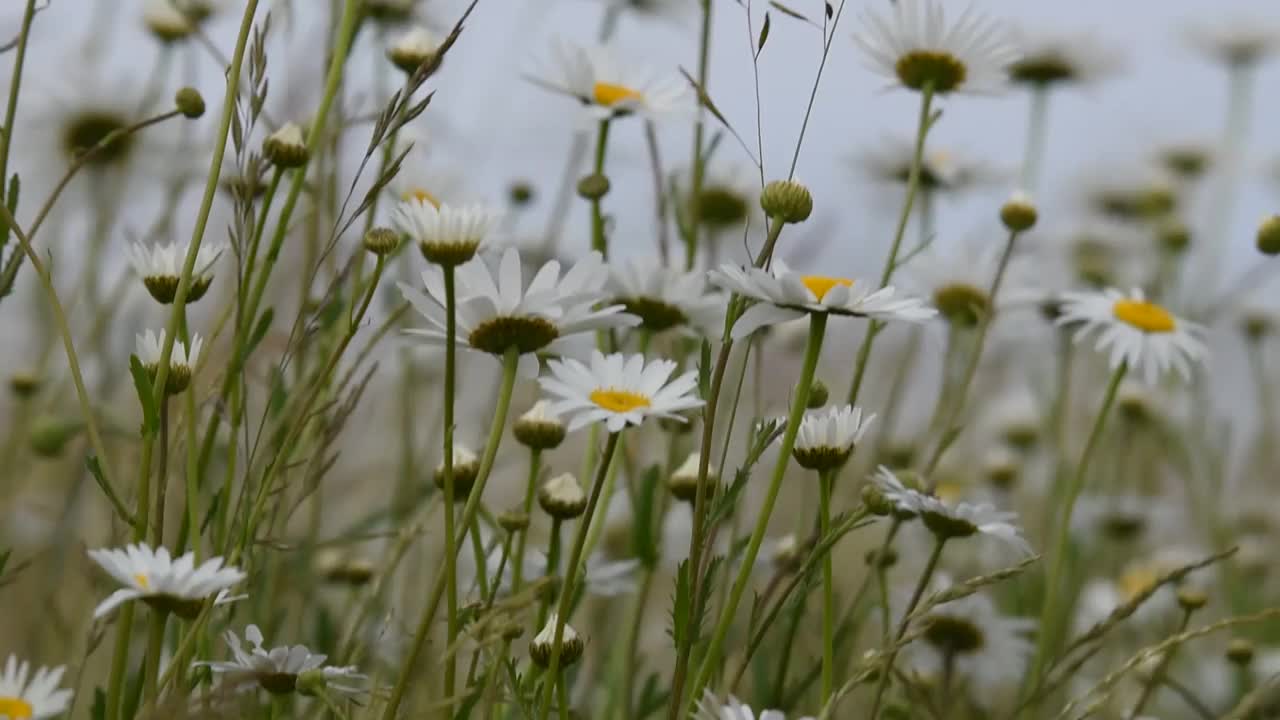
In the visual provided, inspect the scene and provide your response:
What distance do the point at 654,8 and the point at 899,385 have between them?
45 cm

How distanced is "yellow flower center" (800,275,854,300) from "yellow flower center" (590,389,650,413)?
0.09 meters

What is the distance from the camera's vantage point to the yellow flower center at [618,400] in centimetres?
60

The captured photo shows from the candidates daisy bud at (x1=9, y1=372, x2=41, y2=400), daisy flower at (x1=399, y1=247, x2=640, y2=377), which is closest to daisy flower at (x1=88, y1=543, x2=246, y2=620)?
daisy flower at (x1=399, y1=247, x2=640, y2=377)

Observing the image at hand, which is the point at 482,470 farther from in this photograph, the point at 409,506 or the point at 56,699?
the point at 409,506

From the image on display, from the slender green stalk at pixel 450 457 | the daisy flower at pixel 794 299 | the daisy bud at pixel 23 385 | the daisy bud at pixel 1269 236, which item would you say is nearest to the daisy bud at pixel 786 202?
the daisy flower at pixel 794 299

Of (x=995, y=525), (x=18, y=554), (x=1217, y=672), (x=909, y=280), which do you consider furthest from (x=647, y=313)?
(x=1217, y=672)

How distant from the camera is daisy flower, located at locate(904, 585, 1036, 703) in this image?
108 cm

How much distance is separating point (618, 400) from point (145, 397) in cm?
19

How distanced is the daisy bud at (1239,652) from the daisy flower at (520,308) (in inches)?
21.5

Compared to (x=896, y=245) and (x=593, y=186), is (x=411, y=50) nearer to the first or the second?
(x=593, y=186)

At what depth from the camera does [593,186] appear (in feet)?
3.06

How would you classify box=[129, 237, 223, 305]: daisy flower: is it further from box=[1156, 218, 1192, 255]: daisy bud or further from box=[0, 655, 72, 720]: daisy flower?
box=[1156, 218, 1192, 255]: daisy bud

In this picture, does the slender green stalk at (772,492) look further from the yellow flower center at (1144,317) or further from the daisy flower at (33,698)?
the yellow flower center at (1144,317)

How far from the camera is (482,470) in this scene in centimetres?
58
